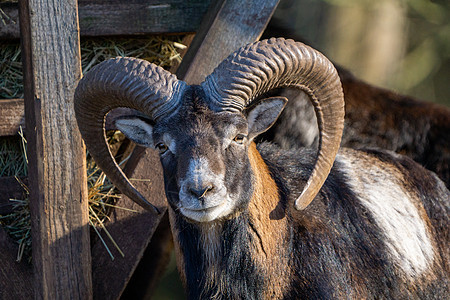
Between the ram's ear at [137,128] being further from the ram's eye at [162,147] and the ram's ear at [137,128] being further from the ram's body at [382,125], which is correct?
the ram's body at [382,125]

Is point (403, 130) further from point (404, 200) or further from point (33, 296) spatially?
point (33, 296)

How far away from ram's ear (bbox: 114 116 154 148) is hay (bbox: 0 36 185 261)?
861mm

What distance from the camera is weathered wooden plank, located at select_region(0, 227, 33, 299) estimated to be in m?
5.01

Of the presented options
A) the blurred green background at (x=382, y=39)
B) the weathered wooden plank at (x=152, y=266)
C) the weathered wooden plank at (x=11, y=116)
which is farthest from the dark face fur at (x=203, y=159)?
the blurred green background at (x=382, y=39)

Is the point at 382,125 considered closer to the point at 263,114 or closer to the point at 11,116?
the point at 263,114

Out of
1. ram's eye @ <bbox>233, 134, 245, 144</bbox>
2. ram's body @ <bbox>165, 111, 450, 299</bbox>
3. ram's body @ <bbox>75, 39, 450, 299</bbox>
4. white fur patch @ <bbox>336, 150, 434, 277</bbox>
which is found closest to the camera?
ram's body @ <bbox>75, 39, 450, 299</bbox>

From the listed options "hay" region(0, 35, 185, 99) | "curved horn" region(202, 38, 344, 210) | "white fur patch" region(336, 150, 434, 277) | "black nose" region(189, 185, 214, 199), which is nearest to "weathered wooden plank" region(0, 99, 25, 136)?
"hay" region(0, 35, 185, 99)

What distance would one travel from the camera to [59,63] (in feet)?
14.9

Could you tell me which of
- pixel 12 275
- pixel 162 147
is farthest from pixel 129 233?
pixel 162 147

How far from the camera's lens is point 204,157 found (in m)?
3.76

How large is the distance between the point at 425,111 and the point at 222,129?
131 inches

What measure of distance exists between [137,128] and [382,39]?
6.85 m

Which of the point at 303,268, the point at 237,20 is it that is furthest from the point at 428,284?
the point at 237,20

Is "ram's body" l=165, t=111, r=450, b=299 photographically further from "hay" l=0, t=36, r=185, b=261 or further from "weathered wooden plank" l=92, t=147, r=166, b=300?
"hay" l=0, t=36, r=185, b=261
